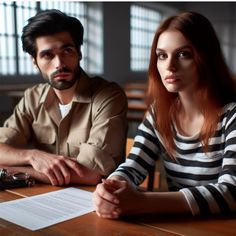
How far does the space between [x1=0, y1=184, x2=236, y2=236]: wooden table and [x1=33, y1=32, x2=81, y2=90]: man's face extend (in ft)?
2.47

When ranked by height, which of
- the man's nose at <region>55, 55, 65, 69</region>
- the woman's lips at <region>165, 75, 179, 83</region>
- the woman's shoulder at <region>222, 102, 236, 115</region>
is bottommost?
the woman's shoulder at <region>222, 102, 236, 115</region>

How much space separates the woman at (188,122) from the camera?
1.03m

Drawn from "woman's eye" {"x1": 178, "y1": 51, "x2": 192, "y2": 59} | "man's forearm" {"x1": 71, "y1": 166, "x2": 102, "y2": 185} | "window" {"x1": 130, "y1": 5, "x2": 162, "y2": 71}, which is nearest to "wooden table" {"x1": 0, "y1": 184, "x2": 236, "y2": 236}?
"man's forearm" {"x1": 71, "y1": 166, "x2": 102, "y2": 185}

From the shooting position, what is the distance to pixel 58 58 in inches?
60.9

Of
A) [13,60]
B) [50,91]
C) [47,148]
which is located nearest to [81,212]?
[47,148]

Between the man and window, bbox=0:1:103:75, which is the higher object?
window, bbox=0:1:103:75

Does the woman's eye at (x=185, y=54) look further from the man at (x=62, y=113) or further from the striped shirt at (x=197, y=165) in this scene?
the man at (x=62, y=113)

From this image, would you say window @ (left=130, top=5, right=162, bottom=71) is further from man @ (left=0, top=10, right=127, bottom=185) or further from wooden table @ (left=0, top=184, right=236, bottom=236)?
wooden table @ (left=0, top=184, right=236, bottom=236)

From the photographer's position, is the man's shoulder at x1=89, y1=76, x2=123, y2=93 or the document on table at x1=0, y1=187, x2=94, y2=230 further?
the man's shoulder at x1=89, y1=76, x2=123, y2=93

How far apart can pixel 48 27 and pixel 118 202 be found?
0.91 metres

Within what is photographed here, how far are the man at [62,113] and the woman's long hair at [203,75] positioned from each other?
0.85ft

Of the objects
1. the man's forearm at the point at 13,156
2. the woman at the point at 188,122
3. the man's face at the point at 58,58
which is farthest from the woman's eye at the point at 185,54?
the man's forearm at the point at 13,156

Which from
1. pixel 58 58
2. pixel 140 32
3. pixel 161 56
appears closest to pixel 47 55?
pixel 58 58

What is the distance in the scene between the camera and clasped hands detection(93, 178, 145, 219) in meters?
0.95
